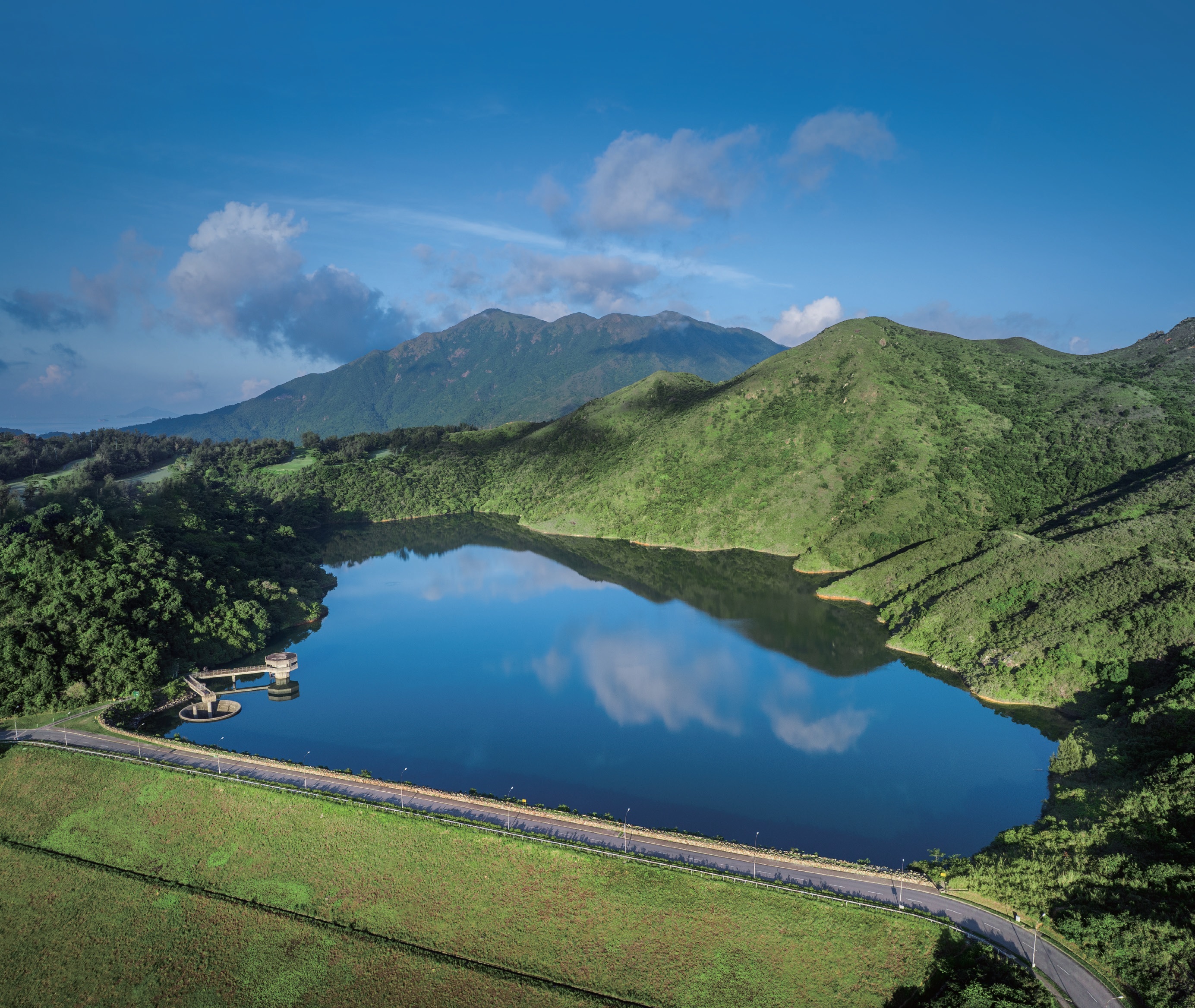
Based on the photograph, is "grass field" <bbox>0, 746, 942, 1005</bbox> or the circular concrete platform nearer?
"grass field" <bbox>0, 746, 942, 1005</bbox>

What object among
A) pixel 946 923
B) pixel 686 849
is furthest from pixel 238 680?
pixel 946 923

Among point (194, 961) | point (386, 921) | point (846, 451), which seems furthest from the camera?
point (846, 451)

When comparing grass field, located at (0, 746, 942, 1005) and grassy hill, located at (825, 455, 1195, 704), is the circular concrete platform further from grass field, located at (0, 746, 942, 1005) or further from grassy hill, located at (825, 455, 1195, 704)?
grassy hill, located at (825, 455, 1195, 704)

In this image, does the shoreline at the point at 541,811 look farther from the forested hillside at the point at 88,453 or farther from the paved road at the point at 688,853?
the forested hillside at the point at 88,453

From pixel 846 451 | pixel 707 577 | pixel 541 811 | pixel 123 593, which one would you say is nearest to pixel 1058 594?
pixel 707 577

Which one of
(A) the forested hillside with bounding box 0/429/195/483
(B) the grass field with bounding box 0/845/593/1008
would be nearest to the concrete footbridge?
(B) the grass field with bounding box 0/845/593/1008

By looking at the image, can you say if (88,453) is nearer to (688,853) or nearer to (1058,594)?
(688,853)
